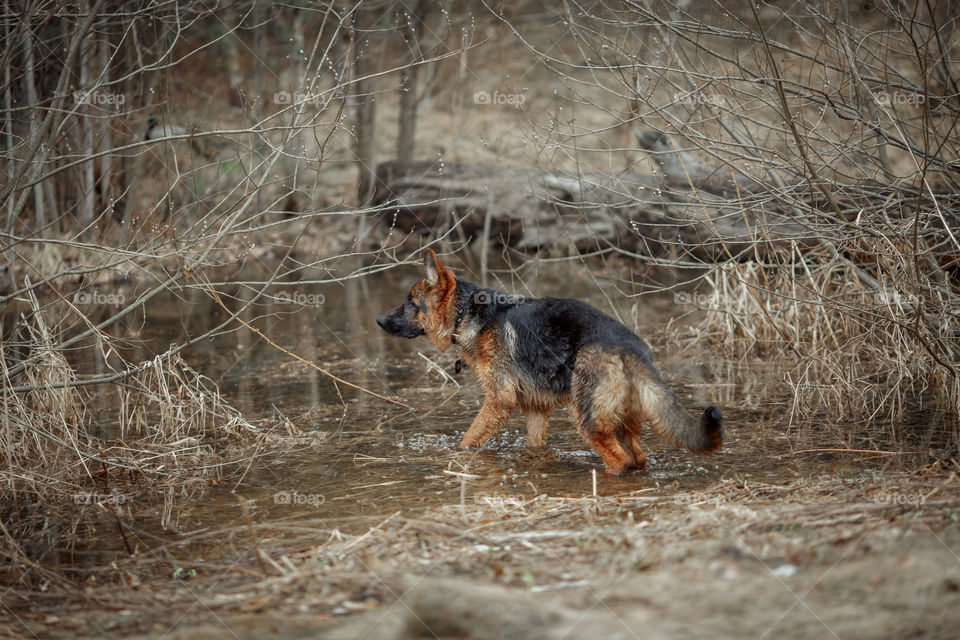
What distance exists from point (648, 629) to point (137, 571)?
281cm

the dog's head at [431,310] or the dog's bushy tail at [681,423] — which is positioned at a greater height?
the dog's head at [431,310]

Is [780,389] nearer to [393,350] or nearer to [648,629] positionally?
[393,350]

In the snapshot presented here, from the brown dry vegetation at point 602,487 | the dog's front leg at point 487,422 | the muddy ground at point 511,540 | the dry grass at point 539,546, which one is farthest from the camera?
the dog's front leg at point 487,422

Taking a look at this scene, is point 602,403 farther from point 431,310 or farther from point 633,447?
point 431,310

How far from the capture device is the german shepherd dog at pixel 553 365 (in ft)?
18.5

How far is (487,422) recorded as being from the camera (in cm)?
663

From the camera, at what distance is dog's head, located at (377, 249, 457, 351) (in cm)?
695

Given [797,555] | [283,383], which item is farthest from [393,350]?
[797,555]

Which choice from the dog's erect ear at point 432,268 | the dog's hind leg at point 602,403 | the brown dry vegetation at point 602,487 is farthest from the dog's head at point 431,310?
the dog's hind leg at point 602,403

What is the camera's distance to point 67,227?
12711 millimetres
